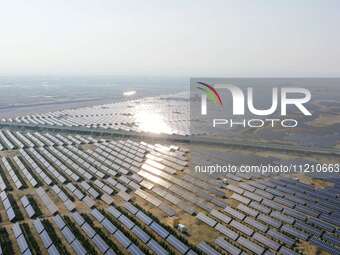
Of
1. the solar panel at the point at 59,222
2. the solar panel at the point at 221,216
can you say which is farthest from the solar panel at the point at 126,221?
the solar panel at the point at 221,216

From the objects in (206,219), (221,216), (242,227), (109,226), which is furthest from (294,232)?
(109,226)

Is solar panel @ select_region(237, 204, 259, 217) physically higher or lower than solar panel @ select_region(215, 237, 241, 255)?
higher

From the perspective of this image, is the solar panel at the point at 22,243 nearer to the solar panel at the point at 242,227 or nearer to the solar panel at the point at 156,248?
the solar panel at the point at 156,248

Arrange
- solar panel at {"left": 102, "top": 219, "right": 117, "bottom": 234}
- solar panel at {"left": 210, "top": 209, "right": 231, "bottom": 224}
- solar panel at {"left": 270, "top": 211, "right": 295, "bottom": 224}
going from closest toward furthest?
solar panel at {"left": 102, "top": 219, "right": 117, "bottom": 234} → solar panel at {"left": 270, "top": 211, "right": 295, "bottom": 224} → solar panel at {"left": 210, "top": 209, "right": 231, "bottom": 224}

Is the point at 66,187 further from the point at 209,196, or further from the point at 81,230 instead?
the point at 209,196

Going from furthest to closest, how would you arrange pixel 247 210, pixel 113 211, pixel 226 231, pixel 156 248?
pixel 247 210 < pixel 113 211 < pixel 226 231 < pixel 156 248

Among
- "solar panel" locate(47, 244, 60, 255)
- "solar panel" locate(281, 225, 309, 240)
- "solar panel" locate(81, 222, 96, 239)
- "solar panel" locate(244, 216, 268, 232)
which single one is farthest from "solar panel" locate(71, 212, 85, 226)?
"solar panel" locate(281, 225, 309, 240)

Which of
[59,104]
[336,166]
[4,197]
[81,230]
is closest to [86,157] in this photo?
[4,197]

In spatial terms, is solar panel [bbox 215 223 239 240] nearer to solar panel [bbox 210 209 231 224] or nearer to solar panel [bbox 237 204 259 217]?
solar panel [bbox 210 209 231 224]

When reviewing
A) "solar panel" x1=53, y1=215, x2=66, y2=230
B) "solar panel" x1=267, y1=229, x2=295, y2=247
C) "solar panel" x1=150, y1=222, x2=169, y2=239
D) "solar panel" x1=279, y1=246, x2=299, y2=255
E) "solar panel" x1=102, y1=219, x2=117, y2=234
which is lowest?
"solar panel" x1=279, y1=246, x2=299, y2=255

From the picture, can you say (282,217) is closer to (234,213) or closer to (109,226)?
(234,213)

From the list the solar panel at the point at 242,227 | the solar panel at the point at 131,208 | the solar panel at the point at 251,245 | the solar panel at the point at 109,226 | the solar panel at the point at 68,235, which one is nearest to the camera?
the solar panel at the point at 251,245
